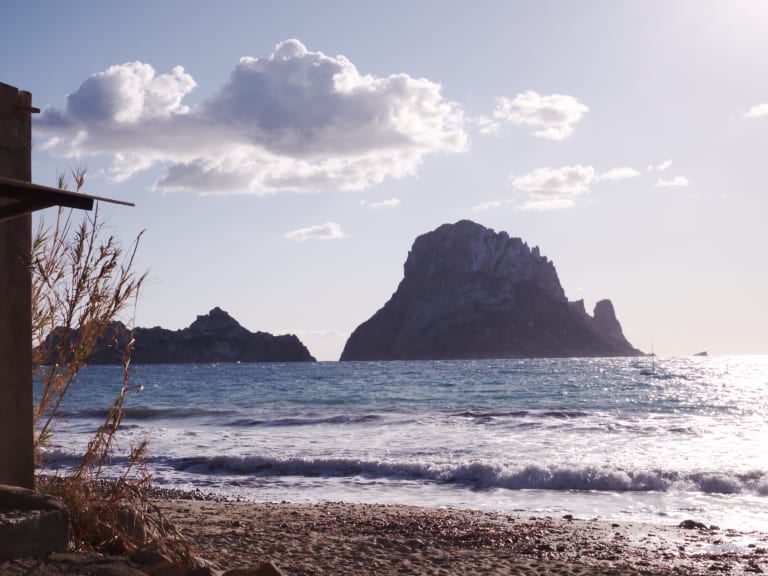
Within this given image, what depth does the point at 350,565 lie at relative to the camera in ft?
24.0

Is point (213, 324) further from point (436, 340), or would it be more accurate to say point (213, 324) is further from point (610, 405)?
point (610, 405)

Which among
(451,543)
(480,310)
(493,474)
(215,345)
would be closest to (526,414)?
(493,474)

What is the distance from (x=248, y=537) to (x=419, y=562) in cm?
207

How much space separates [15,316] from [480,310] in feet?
530

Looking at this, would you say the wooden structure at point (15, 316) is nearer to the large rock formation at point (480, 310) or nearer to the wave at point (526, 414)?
the wave at point (526, 414)

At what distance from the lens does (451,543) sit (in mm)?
8547

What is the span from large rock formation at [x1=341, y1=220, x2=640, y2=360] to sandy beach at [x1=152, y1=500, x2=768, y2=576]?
5688 inches

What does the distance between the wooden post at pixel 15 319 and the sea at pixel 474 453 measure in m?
0.51

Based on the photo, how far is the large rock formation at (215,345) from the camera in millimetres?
132625

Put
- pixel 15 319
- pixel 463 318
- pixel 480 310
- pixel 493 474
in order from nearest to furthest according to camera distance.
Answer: pixel 15 319 → pixel 493 474 → pixel 480 310 → pixel 463 318

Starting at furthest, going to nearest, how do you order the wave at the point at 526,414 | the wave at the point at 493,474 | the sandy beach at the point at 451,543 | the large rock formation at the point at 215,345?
the large rock formation at the point at 215,345
the wave at the point at 526,414
the wave at the point at 493,474
the sandy beach at the point at 451,543

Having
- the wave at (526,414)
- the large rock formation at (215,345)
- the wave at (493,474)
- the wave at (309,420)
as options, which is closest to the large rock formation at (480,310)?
the large rock formation at (215,345)

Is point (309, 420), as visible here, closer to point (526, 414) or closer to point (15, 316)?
point (526, 414)

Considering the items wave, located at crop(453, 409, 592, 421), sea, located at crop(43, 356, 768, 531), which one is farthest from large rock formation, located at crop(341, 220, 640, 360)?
wave, located at crop(453, 409, 592, 421)
